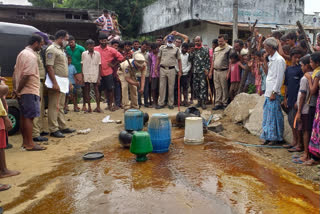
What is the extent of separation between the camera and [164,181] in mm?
3508

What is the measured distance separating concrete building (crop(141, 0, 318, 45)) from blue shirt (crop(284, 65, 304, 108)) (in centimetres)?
1189

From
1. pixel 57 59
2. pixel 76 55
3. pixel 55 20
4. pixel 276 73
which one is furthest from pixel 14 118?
pixel 55 20

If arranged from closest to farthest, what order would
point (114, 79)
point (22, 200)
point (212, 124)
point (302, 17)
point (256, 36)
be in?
point (22, 200)
point (212, 124)
point (256, 36)
point (114, 79)
point (302, 17)

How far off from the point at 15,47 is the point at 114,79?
130 inches

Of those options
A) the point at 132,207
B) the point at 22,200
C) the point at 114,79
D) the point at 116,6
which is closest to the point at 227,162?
the point at 132,207

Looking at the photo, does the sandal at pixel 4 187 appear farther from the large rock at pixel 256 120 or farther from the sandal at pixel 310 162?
the large rock at pixel 256 120

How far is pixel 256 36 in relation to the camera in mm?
8023

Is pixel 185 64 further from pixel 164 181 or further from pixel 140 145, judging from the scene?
pixel 164 181

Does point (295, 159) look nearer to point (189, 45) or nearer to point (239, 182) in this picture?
point (239, 182)

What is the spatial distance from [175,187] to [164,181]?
A: 218 millimetres

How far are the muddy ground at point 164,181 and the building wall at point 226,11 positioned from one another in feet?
43.3

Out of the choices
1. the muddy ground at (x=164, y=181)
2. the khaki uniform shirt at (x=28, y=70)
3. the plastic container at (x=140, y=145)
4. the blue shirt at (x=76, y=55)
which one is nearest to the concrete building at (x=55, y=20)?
the blue shirt at (x=76, y=55)

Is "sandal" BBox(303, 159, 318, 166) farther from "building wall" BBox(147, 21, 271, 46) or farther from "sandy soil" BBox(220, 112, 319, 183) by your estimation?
"building wall" BBox(147, 21, 271, 46)

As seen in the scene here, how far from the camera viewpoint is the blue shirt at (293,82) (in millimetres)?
4684
